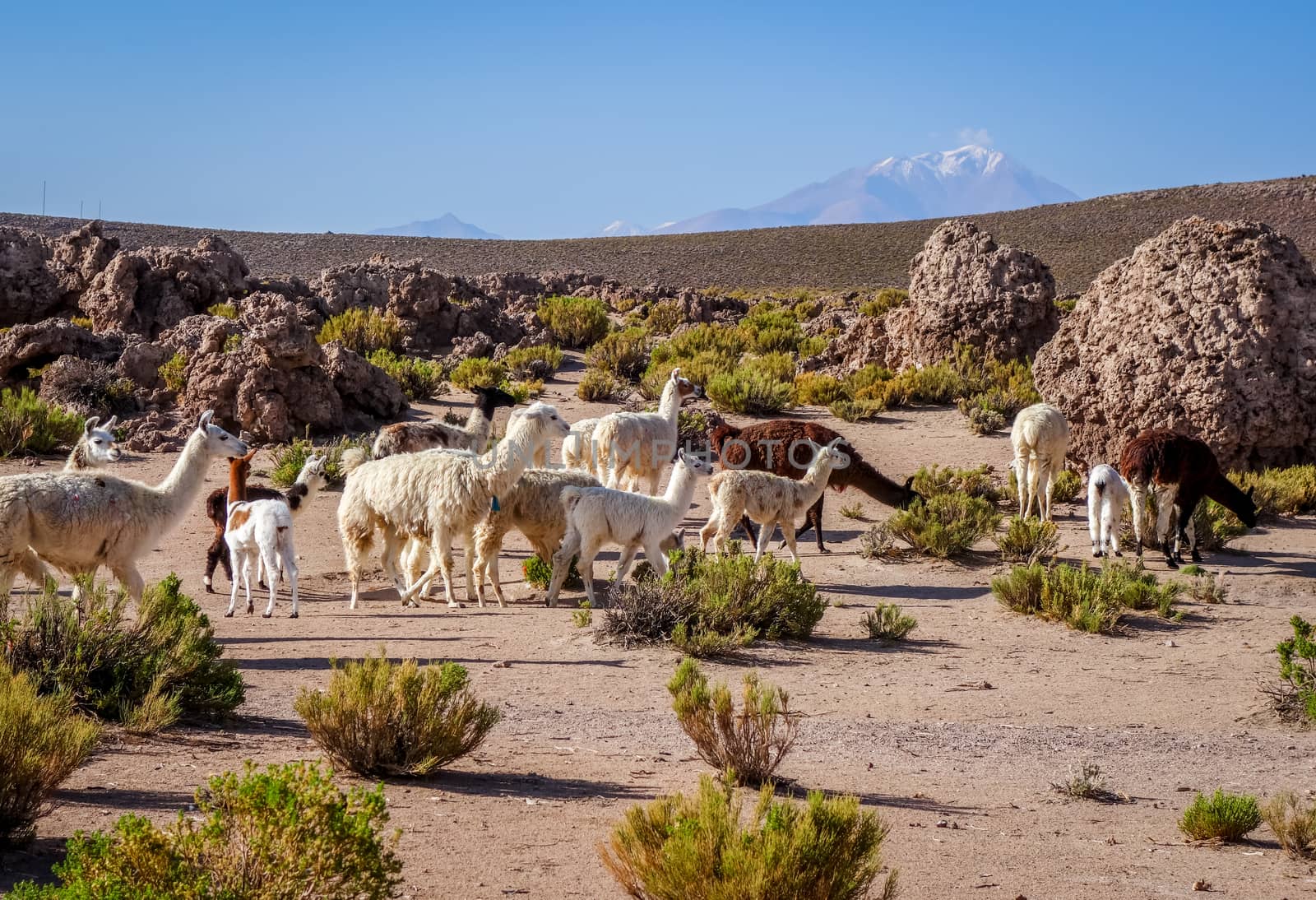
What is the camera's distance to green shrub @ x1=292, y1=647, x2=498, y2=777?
6.04 meters

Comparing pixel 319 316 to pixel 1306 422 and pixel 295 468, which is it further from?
pixel 1306 422

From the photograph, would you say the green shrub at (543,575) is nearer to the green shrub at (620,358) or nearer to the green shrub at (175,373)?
the green shrub at (175,373)

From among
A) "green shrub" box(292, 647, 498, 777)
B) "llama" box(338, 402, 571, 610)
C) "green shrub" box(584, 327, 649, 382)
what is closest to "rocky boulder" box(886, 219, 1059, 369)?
"green shrub" box(584, 327, 649, 382)

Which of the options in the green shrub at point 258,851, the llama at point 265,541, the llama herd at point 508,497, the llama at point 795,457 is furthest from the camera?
the llama at point 795,457

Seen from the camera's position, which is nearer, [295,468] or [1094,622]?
[1094,622]

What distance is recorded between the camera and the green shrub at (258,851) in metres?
3.64

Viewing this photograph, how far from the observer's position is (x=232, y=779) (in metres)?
3.78

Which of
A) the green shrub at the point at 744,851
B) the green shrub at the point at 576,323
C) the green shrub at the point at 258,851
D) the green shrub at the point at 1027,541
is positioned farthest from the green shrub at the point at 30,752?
the green shrub at the point at 576,323

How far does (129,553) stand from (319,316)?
1781 centimetres

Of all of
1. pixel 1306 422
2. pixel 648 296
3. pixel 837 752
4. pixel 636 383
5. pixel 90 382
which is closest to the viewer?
pixel 837 752

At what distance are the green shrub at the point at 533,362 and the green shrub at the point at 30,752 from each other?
58.7 feet

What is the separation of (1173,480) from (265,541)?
8653 mm

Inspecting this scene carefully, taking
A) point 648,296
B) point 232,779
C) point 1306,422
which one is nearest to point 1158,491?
point 1306,422

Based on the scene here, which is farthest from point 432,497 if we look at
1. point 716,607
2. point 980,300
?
point 980,300
